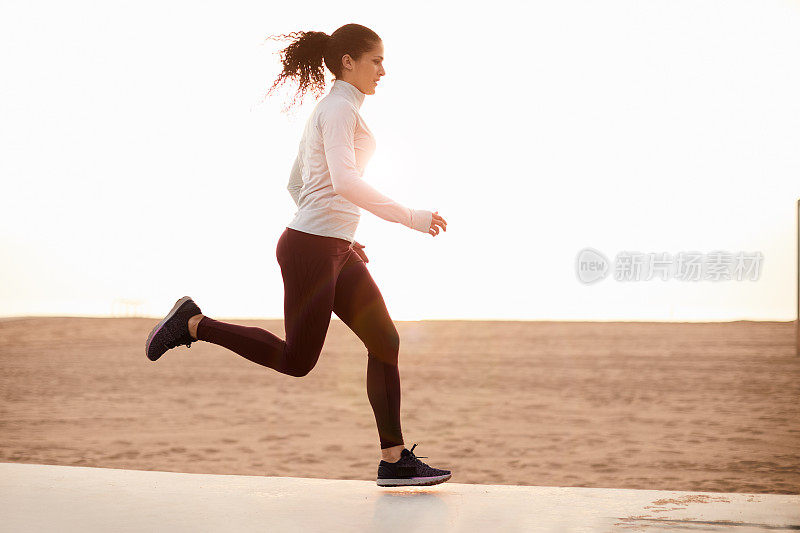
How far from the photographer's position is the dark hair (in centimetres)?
318

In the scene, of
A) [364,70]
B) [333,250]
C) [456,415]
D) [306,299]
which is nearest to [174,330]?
[306,299]

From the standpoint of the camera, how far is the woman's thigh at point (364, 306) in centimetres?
317

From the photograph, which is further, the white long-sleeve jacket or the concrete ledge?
the white long-sleeve jacket

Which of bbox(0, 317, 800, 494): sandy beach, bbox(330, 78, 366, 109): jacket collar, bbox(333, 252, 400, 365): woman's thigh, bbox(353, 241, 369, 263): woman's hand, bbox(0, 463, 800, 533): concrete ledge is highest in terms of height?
bbox(330, 78, 366, 109): jacket collar

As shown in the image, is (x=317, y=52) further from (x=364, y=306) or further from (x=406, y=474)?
(x=406, y=474)

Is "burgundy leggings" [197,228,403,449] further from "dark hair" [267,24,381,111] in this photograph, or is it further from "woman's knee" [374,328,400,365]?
"dark hair" [267,24,381,111]

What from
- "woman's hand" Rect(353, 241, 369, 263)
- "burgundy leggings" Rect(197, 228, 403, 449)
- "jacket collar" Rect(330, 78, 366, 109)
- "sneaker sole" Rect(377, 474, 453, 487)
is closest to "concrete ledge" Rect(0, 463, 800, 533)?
"sneaker sole" Rect(377, 474, 453, 487)

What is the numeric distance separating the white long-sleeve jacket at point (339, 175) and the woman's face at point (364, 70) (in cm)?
2

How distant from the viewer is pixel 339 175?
2969 millimetres

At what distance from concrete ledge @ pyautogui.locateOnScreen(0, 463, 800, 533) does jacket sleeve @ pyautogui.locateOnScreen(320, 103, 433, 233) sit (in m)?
0.96

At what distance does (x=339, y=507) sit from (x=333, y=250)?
2.87ft

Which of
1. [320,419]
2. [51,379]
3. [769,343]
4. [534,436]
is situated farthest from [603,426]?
[769,343]

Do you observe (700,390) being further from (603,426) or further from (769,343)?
(769,343)

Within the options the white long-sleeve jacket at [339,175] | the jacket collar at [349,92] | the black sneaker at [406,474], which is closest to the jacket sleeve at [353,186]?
the white long-sleeve jacket at [339,175]
